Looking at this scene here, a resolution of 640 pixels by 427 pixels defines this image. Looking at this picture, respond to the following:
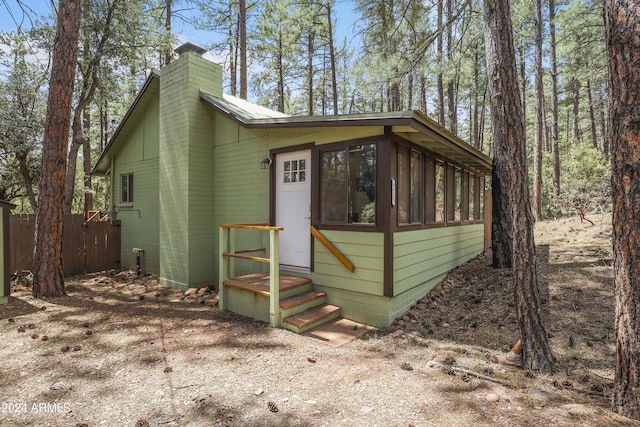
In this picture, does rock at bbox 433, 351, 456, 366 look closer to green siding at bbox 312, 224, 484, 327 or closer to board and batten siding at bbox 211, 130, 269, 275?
green siding at bbox 312, 224, 484, 327

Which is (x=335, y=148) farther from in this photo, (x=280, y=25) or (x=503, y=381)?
(x=280, y=25)

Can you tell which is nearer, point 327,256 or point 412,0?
point 327,256

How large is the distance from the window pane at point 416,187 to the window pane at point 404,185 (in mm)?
178

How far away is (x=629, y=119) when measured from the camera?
233cm

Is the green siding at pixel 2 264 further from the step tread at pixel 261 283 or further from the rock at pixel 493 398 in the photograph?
the rock at pixel 493 398

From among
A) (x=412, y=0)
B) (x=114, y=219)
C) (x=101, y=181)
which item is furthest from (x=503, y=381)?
(x=101, y=181)

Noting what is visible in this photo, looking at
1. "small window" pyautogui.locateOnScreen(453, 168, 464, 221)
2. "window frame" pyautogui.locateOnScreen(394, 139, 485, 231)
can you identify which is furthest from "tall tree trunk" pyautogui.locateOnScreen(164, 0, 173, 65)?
"small window" pyautogui.locateOnScreen(453, 168, 464, 221)

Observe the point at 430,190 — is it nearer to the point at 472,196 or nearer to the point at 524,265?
the point at 524,265

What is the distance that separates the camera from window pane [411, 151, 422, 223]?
5383mm

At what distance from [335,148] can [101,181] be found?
20739 millimetres

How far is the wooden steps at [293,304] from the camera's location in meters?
4.60

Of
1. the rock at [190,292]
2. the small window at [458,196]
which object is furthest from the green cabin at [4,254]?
the small window at [458,196]

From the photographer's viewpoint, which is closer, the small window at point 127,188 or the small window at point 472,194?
the small window at point 472,194

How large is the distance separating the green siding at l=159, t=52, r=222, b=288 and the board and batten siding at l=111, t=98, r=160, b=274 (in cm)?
138
